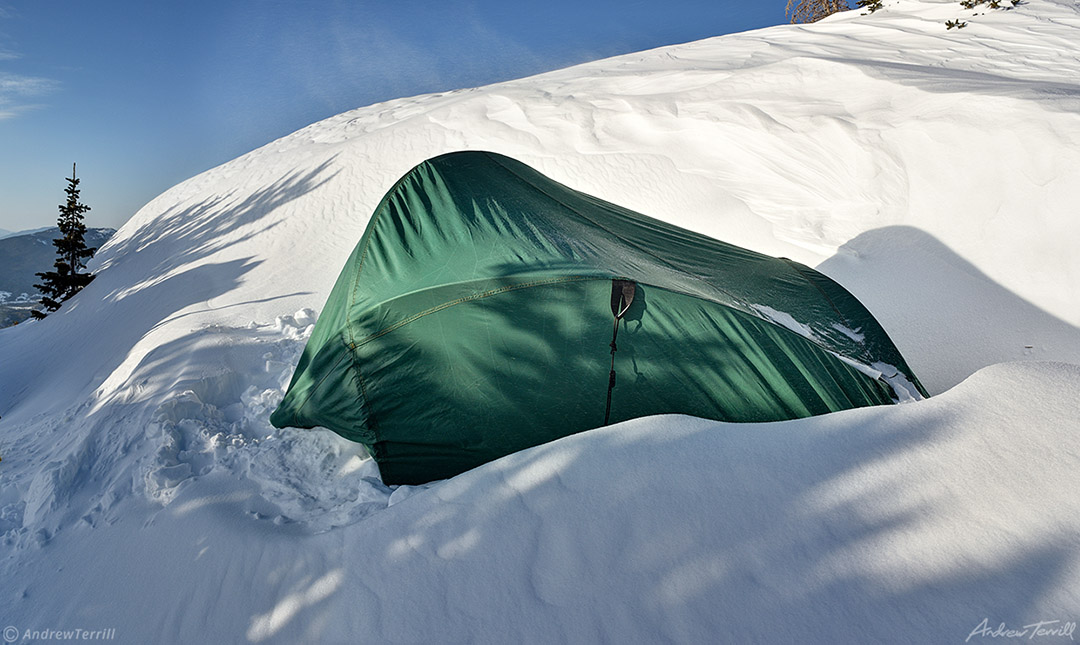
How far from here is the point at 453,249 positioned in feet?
10.6

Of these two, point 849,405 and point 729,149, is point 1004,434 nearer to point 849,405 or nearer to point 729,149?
point 849,405

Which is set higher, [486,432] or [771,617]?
[486,432]

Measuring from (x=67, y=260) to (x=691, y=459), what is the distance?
64.5 feet

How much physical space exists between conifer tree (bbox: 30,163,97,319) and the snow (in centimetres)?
895

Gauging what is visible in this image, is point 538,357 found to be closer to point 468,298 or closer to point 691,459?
point 468,298

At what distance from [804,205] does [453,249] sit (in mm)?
4856

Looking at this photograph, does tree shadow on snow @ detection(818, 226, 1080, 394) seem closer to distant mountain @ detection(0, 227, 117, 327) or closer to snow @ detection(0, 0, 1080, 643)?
snow @ detection(0, 0, 1080, 643)

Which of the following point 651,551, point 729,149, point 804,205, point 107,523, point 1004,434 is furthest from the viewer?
point 729,149

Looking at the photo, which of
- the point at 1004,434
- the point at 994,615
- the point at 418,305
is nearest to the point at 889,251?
the point at 1004,434

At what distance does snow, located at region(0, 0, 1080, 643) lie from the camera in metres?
1.84

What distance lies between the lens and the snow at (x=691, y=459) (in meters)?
1.84

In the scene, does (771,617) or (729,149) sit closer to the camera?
(771,617)

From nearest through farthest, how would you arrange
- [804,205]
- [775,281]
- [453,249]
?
[453,249], [775,281], [804,205]

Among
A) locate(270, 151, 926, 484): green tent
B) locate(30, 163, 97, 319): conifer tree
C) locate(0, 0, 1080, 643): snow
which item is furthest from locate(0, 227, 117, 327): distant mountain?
locate(270, 151, 926, 484): green tent
